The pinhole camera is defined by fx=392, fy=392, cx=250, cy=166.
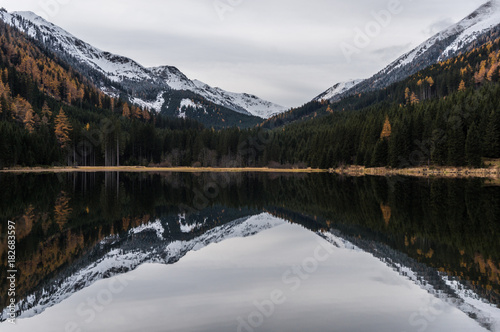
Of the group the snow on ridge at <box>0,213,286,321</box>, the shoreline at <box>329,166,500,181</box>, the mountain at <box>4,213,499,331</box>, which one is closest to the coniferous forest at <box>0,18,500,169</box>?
the shoreline at <box>329,166,500,181</box>

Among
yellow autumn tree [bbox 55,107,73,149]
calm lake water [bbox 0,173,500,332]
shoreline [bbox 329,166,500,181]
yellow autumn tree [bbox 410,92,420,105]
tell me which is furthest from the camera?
yellow autumn tree [bbox 410,92,420,105]

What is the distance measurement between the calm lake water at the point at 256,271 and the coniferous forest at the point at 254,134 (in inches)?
2594

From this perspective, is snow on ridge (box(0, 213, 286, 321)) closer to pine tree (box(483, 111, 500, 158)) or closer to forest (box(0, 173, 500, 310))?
forest (box(0, 173, 500, 310))

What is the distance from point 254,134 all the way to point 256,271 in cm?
14515

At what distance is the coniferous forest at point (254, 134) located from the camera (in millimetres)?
85188

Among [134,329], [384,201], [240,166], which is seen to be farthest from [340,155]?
[134,329]

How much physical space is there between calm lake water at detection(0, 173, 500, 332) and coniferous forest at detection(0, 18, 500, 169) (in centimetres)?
6589

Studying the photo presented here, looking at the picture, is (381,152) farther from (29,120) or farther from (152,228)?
(29,120)

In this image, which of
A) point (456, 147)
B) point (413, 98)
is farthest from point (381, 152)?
point (413, 98)

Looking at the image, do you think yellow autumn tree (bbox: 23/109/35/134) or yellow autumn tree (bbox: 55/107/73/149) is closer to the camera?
yellow autumn tree (bbox: 23/109/35/134)

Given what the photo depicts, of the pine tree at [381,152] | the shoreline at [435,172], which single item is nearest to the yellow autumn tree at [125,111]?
the shoreline at [435,172]

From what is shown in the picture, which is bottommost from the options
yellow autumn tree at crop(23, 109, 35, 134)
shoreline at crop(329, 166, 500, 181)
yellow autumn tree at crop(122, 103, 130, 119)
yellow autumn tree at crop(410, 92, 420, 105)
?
shoreline at crop(329, 166, 500, 181)

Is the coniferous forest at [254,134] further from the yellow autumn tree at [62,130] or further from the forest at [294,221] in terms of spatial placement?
the forest at [294,221]

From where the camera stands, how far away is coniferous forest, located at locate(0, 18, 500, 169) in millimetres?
85188
